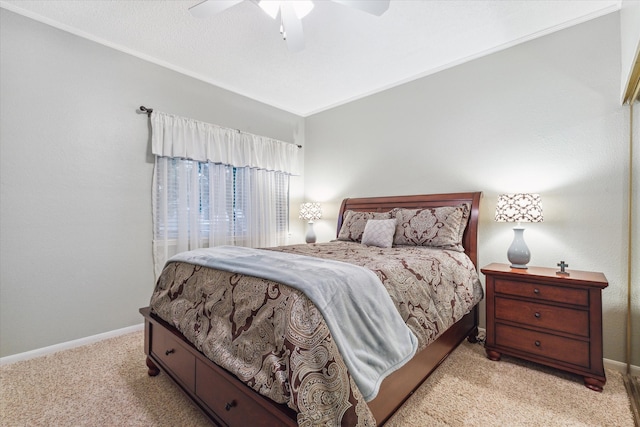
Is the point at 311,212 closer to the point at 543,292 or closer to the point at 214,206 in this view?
the point at 214,206

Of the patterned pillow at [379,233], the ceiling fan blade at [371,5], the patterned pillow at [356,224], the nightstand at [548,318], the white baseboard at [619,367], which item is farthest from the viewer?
the patterned pillow at [356,224]

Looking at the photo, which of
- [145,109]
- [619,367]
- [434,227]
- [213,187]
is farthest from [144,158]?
[619,367]

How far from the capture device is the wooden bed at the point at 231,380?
115 centimetres

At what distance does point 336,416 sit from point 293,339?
293mm

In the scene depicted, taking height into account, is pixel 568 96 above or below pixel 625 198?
above

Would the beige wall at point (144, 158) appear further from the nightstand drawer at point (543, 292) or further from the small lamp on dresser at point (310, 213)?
the small lamp on dresser at point (310, 213)

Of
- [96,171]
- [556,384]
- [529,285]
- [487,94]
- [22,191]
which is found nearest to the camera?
[556,384]

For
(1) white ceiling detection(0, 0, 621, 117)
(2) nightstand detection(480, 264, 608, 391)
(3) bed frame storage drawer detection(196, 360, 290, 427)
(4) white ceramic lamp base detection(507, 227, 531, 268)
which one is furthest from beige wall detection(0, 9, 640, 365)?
(3) bed frame storage drawer detection(196, 360, 290, 427)

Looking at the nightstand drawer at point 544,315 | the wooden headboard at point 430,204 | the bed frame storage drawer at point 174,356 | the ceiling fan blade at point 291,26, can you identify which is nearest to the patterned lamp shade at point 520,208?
the wooden headboard at point 430,204

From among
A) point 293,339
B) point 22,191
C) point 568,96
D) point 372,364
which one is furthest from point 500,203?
point 22,191

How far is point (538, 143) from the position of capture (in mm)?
2463

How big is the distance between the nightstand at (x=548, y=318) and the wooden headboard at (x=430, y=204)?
39 cm

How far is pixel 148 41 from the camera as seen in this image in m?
2.63

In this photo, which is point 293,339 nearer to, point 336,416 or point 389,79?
point 336,416
